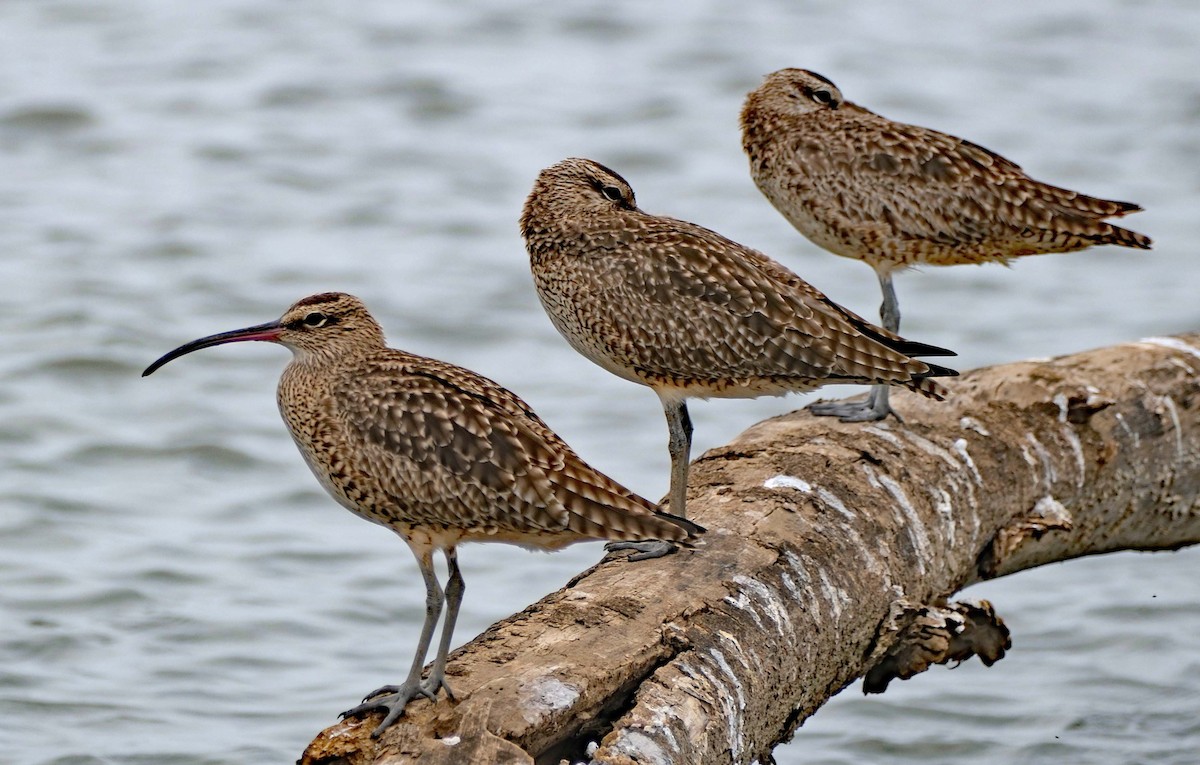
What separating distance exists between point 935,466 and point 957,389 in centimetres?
67

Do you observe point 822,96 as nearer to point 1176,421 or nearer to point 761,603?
point 1176,421

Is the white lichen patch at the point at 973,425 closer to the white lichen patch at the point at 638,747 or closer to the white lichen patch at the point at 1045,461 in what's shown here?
the white lichen patch at the point at 1045,461

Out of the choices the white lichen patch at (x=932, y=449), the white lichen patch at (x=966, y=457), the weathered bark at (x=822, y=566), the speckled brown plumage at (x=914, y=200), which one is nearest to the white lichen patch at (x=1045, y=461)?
the weathered bark at (x=822, y=566)

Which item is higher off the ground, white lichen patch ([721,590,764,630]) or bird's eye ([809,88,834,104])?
bird's eye ([809,88,834,104])

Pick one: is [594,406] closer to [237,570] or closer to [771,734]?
[237,570]

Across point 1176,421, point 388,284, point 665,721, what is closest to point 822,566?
point 665,721

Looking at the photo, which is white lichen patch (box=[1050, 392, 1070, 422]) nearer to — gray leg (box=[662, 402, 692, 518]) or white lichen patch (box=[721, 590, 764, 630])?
gray leg (box=[662, 402, 692, 518])

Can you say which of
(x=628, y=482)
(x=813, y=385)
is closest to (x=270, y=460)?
(x=628, y=482)

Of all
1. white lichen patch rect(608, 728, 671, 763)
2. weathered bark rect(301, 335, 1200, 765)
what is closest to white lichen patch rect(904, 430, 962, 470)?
weathered bark rect(301, 335, 1200, 765)

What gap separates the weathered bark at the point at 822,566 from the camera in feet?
19.7

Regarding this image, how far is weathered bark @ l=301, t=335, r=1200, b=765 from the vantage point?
19.7 ft

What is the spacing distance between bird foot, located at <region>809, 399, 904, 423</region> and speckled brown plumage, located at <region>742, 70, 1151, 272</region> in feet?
3.26

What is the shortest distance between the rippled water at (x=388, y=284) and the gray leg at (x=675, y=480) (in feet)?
8.71

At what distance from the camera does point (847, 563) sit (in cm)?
718
